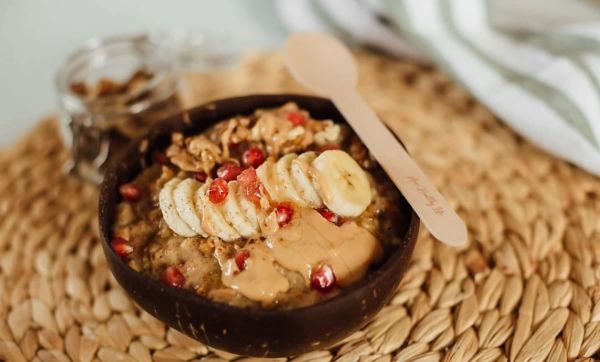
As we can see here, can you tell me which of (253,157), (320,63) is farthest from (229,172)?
(320,63)

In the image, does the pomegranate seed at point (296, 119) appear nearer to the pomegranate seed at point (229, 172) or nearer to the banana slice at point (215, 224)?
the pomegranate seed at point (229, 172)

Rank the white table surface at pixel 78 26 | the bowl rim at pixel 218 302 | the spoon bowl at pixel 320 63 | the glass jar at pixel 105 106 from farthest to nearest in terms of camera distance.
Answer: the white table surface at pixel 78 26 → the glass jar at pixel 105 106 → the spoon bowl at pixel 320 63 → the bowl rim at pixel 218 302

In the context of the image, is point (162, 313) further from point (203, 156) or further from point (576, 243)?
point (576, 243)

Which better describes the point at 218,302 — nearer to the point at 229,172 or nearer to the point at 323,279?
the point at 323,279

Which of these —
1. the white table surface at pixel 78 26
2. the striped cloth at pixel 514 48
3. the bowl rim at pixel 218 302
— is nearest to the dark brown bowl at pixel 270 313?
the bowl rim at pixel 218 302

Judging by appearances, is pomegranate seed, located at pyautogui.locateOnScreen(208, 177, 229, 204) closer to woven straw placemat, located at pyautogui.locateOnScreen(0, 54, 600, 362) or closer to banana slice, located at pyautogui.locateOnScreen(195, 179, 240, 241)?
banana slice, located at pyautogui.locateOnScreen(195, 179, 240, 241)

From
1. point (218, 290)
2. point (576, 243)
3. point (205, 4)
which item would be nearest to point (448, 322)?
point (576, 243)
